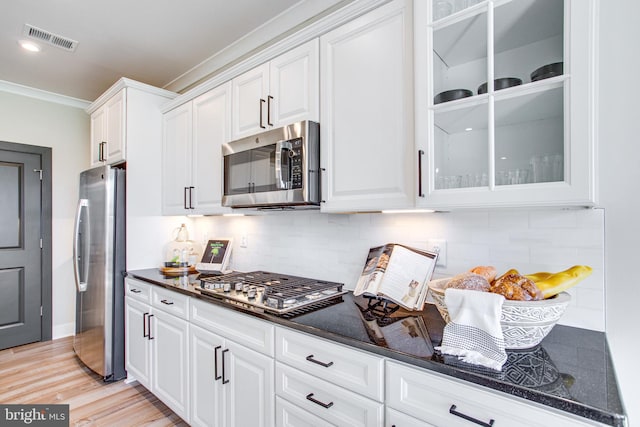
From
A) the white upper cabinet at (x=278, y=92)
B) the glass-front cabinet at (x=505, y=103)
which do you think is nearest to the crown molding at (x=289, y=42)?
the white upper cabinet at (x=278, y=92)

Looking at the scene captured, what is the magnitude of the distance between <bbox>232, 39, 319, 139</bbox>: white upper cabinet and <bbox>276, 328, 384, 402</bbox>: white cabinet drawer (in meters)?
1.07

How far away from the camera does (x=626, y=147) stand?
1.17 meters

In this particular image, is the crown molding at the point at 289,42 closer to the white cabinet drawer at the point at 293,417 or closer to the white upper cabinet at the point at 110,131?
the white upper cabinet at the point at 110,131

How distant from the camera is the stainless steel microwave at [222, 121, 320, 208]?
1.70 m

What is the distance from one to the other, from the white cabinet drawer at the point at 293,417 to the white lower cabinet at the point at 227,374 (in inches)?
1.9

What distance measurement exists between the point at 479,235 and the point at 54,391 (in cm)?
320

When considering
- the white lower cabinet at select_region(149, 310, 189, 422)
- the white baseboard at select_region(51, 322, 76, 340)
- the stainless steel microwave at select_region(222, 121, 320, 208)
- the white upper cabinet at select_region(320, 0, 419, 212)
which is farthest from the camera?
the white baseboard at select_region(51, 322, 76, 340)

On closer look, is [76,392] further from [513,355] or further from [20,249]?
[513,355]

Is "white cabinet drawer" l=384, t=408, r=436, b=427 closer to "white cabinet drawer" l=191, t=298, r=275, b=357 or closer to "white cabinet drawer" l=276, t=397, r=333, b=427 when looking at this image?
"white cabinet drawer" l=276, t=397, r=333, b=427

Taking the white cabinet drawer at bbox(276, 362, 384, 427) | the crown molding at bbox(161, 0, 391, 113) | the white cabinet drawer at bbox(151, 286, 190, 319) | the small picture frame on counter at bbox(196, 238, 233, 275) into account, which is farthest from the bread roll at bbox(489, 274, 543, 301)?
the small picture frame on counter at bbox(196, 238, 233, 275)

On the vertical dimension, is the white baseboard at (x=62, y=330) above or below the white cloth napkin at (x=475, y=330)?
below

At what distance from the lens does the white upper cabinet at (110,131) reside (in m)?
2.78

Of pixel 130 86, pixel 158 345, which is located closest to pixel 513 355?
pixel 158 345

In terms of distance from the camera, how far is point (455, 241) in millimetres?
1547
